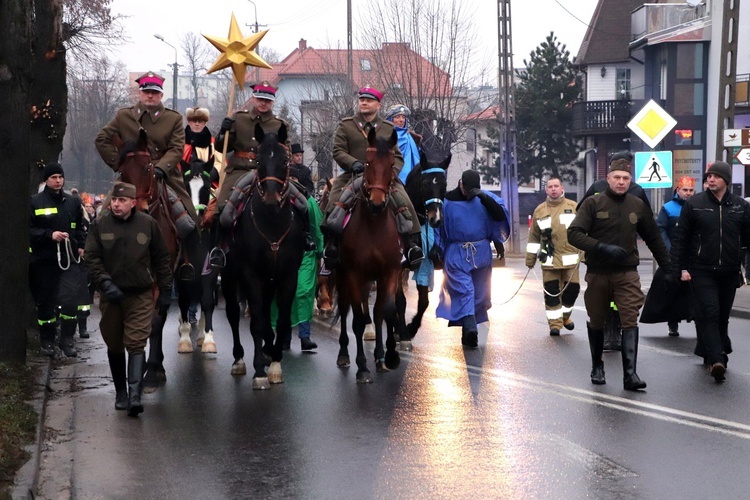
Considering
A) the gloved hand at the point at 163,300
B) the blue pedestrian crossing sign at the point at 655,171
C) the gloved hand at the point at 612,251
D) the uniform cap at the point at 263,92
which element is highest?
the uniform cap at the point at 263,92

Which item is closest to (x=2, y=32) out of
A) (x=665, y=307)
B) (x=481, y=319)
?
(x=481, y=319)

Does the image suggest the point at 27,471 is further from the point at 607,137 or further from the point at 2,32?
the point at 607,137

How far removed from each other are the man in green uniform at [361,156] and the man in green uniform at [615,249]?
5.39 ft

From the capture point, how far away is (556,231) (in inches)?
599

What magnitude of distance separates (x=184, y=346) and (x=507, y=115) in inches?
902

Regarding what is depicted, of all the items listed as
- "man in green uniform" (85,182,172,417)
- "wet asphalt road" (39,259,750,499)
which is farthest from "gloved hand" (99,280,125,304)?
"wet asphalt road" (39,259,750,499)

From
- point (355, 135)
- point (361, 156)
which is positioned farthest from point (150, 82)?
point (361, 156)

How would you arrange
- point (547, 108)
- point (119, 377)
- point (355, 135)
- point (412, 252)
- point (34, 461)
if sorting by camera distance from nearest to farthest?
point (34, 461) < point (119, 377) < point (412, 252) < point (355, 135) < point (547, 108)

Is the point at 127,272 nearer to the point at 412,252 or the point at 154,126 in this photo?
the point at 154,126

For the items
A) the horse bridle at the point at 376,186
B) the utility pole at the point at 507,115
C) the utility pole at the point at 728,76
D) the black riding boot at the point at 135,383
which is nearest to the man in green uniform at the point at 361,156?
the horse bridle at the point at 376,186

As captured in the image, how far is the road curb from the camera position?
6844 mm

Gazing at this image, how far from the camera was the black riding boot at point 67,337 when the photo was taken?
13473 mm

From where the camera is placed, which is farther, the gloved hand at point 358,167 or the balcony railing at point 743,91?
the balcony railing at point 743,91

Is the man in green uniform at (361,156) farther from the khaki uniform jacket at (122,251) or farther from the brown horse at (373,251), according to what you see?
the khaki uniform jacket at (122,251)
